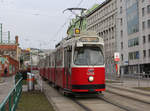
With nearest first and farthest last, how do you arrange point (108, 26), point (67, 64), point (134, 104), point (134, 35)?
point (134, 104), point (67, 64), point (134, 35), point (108, 26)

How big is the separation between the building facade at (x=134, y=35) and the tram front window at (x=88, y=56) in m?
40.1

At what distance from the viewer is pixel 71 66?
14.1 metres

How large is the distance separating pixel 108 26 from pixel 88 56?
6490cm

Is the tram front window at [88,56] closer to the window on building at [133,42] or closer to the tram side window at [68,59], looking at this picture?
the tram side window at [68,59]

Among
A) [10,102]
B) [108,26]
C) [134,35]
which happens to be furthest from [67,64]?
[108,26]

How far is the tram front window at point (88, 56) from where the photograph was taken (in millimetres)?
14031

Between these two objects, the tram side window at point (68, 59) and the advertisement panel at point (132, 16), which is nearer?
the tram side window at point (68, 59)

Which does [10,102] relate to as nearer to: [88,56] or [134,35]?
[88,56]

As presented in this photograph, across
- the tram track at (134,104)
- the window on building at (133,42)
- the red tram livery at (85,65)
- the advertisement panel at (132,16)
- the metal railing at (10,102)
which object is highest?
the advertisement panel at (132,16)

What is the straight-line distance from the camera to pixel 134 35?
59.6m

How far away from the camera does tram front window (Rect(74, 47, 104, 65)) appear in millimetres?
14031

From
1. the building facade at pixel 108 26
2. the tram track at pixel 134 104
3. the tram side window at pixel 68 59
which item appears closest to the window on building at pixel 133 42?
the building facade at pixel 108 26

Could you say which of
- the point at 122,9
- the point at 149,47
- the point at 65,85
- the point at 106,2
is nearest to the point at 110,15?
the point at 106,2

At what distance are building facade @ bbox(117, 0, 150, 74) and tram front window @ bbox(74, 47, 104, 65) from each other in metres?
40.1
